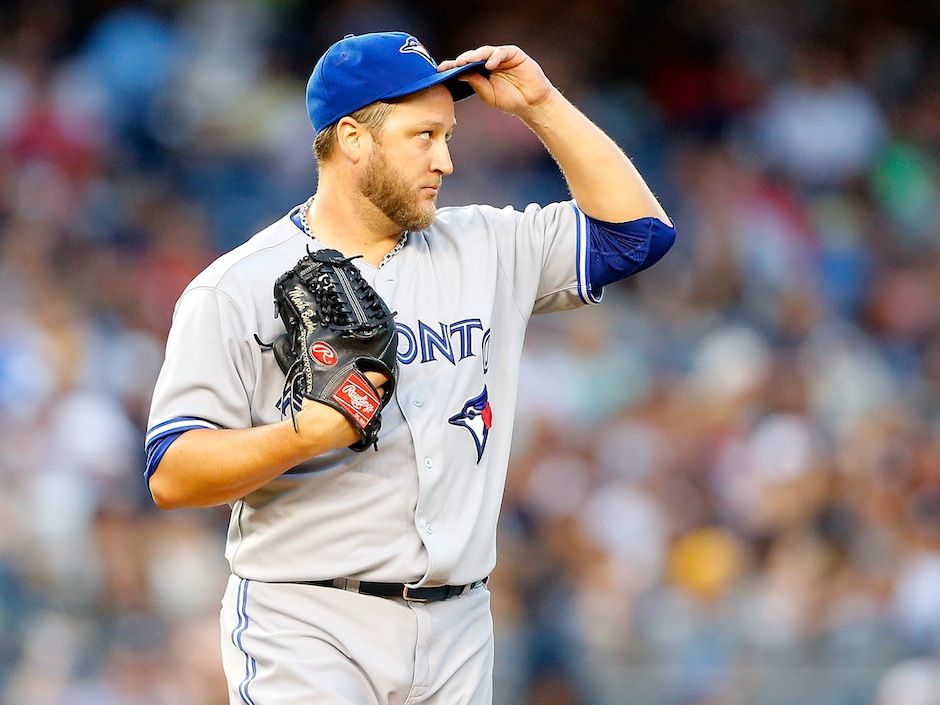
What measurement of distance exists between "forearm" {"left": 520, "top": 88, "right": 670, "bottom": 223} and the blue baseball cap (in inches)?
7.2

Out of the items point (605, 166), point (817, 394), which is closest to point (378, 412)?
point (605, 166)

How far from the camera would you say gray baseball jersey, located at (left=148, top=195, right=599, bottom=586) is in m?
2.79

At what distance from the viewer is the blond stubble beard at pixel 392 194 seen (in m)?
2.93

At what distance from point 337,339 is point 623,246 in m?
0.77

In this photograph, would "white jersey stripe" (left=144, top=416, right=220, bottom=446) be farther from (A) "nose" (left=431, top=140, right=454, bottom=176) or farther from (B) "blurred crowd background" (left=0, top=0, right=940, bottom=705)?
(B) "blurred crowd background" (left=0, top=0, right=940, bottom=705)

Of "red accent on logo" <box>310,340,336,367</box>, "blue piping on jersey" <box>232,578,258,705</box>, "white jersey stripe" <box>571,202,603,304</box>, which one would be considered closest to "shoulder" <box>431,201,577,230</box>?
"white jersey stripe" <box>571,202,603,304</box>

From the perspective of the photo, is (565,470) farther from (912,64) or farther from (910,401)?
(912,64)

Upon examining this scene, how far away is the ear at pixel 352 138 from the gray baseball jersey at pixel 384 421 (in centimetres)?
19

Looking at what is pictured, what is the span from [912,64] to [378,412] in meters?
7.45

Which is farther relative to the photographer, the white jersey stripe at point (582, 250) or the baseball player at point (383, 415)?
the white jersey stripe at point (582, 250)

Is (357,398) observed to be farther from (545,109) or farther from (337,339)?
(545,109)

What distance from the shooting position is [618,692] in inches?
232

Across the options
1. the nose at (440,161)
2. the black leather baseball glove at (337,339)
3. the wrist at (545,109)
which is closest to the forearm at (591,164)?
the wrist at (545,109)

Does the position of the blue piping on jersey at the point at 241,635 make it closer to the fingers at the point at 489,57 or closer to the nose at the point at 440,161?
the nose at the point at 440,161
